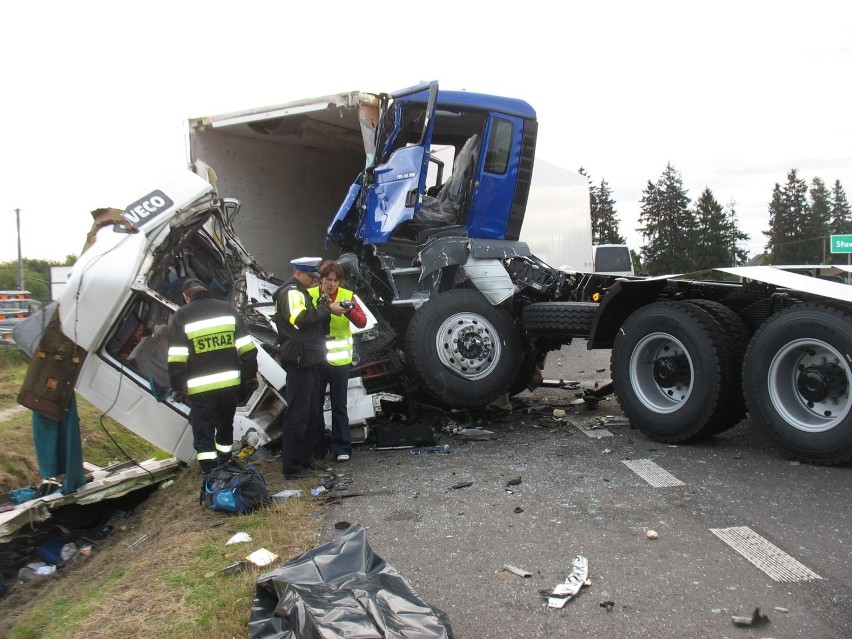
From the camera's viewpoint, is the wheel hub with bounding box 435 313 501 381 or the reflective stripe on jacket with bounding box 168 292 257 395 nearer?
the reflective stripe on jacket with bounding box 168 292 257 395

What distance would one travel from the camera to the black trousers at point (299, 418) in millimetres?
4945

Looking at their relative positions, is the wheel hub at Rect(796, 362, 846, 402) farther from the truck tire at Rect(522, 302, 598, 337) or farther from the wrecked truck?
the truck tire at Rect(522, 302, 598, 337)

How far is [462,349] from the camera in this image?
5910 mm

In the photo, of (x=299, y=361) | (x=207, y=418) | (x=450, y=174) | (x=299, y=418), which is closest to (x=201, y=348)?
(x=207, y=418)

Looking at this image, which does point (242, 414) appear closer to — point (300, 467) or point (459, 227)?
point (300, 467)

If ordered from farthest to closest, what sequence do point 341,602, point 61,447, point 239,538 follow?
point 61,447, point 239,538, point 341,602

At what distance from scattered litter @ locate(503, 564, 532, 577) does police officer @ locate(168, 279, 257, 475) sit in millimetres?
2374

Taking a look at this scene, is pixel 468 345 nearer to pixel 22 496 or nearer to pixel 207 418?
pixel 207 418

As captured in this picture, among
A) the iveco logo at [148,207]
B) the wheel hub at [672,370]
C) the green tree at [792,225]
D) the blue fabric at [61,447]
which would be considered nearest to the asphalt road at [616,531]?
the wheel hub at [672,370]

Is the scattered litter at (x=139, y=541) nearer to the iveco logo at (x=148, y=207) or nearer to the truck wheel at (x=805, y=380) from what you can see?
the iveco logo at (x=148, y=207)

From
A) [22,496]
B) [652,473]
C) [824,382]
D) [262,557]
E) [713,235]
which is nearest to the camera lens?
[262,557]

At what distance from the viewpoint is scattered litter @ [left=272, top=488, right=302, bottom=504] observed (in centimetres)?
438

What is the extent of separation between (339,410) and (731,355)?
9.01 feet

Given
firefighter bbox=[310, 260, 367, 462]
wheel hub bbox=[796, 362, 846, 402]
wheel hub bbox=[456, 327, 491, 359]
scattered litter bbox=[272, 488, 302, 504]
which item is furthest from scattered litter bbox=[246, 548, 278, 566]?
wheel hub bbox=[796, 362, 846, 402]
